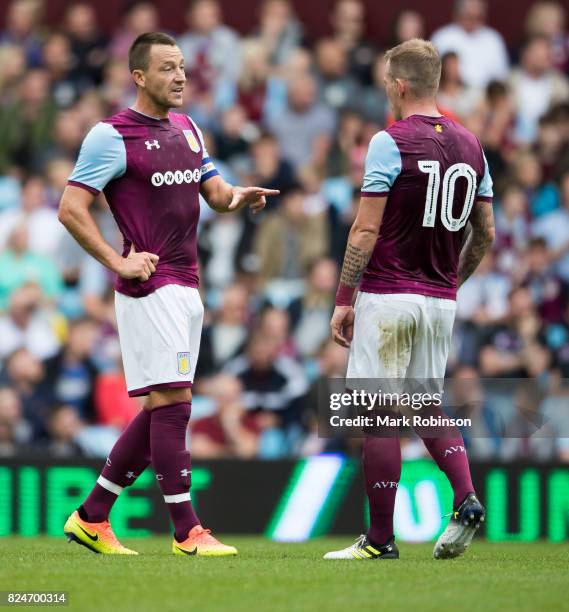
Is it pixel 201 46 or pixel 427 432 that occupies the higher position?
pixel 201 46

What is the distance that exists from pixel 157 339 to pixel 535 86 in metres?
9.26

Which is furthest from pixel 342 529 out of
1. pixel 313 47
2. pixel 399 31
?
pixel 313 47

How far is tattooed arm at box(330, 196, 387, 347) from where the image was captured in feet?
22.9

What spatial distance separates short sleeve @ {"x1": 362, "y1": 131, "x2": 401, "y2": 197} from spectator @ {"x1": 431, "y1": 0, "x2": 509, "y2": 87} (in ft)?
29.4

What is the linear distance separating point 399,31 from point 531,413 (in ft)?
18.8

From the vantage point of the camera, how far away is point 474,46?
52.3 feet

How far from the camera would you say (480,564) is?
7051mm

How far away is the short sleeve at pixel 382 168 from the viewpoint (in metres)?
6.97

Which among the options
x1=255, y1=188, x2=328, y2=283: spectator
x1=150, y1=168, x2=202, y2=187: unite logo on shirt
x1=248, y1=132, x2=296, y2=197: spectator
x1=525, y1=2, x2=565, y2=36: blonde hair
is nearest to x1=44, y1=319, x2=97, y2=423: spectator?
x1=255, y1=188, x2=328, y2=283: spectator

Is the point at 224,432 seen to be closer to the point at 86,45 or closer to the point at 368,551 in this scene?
the point at 368,551

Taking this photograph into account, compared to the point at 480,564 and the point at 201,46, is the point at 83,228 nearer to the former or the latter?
the point at 480,564

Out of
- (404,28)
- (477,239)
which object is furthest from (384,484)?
(404,28)

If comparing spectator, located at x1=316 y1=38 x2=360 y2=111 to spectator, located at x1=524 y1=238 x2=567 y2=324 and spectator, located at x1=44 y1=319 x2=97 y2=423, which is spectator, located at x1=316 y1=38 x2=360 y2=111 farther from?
spectator, located at x1=44 y1=319 x2=97 y2=423

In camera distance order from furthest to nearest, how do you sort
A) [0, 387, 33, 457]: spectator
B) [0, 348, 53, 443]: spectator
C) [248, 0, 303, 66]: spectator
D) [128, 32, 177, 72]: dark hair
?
[248, 0, 303, 66]: spectator < [0, 348, 53, 443]: spectator < [0, 387, 33, 457]: spectator < [128, 32, 177, 72]: dark hair
